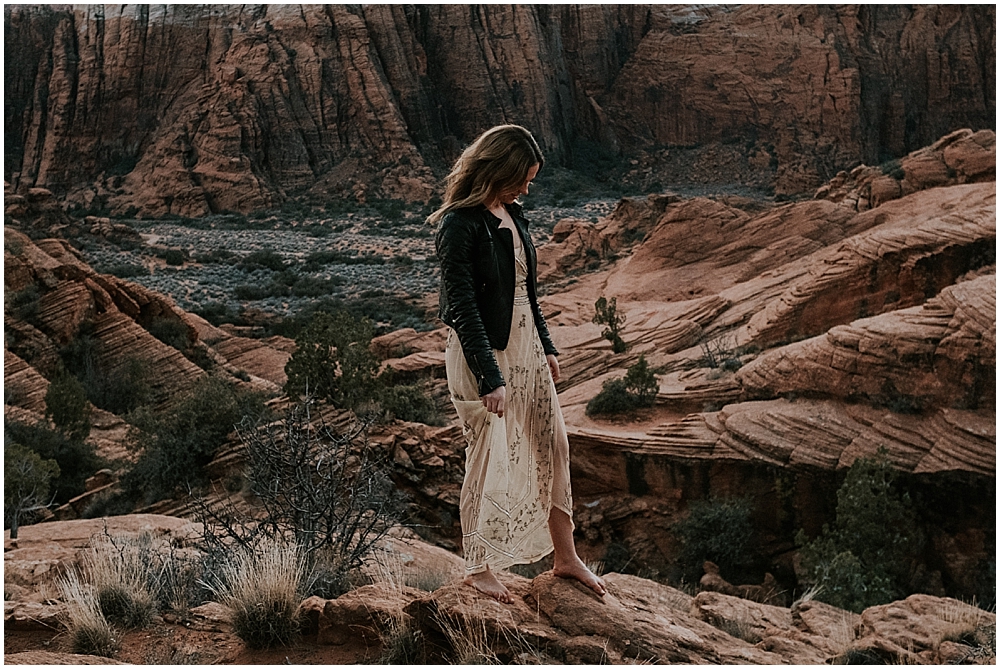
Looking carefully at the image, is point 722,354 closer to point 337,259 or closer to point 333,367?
point 333,367

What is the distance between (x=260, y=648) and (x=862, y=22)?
38.4 meters

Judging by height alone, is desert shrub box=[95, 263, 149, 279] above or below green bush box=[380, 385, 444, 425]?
above

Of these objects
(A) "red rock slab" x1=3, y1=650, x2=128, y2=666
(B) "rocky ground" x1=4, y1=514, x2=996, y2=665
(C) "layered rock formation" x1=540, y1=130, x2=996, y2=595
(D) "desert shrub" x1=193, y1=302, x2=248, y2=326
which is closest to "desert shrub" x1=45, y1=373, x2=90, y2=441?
(C) "layered rock formation" x1=540, y1=130, x2=996, y2=595

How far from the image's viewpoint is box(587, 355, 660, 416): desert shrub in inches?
377

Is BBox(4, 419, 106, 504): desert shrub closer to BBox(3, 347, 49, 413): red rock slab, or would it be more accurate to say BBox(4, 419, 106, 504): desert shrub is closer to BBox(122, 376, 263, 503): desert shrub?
BBox(122, 376, 263, 503): desert shrub

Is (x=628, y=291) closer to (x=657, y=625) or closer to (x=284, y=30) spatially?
(x=657, y=625)

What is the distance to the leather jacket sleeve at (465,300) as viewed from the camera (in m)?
2.31

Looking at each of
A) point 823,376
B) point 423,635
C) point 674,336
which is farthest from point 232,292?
point 423,635

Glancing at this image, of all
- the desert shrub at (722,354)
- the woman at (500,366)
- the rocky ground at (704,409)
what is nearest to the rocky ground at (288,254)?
the rocky ground at (704,409)

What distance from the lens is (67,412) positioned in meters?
9.77

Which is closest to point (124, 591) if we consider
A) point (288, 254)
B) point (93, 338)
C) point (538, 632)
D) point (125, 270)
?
point (538, 632)

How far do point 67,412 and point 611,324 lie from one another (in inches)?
297

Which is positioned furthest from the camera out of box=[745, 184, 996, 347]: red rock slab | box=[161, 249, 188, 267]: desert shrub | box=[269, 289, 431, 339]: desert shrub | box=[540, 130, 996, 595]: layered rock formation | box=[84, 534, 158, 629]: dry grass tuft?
box=[161, 249, 188, 267]: desert shrub

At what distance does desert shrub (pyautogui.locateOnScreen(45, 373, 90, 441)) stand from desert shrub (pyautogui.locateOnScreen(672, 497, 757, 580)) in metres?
6.98
